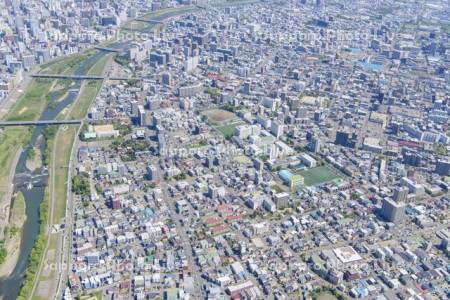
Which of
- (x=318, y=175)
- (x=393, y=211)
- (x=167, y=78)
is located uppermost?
(x=167, y=78)

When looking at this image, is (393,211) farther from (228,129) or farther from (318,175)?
(228,129)

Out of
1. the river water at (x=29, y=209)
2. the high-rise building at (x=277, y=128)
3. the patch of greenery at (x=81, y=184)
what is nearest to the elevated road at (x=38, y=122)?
the river water at (x=29, y=209)

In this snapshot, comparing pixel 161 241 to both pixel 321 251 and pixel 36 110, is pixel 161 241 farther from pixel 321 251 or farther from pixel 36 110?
pixel 36 110

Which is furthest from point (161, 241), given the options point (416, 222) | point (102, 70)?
point (102, 70)

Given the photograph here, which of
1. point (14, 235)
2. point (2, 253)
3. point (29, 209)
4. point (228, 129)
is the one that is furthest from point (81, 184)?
point (228, 129)

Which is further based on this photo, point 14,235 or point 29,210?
point 29,210

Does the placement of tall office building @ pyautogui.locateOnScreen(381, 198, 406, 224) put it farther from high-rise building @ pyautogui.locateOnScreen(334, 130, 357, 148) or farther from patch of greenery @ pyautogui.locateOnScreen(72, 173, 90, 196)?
patch of greenery @ pyautogui.locateOnScreen(72, 173, 90, 196)

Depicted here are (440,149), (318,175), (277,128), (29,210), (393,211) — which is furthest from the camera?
(277,128)

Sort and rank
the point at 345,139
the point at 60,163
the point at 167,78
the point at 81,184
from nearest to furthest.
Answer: the point at 81,184 → the point at 60,163 → the point at 345,139 → the point at 167,78

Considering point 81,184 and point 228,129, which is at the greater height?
point 228,129
